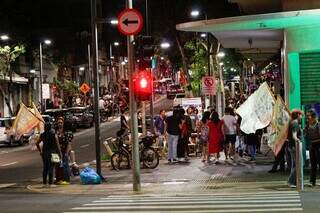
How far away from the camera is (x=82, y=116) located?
5038cm

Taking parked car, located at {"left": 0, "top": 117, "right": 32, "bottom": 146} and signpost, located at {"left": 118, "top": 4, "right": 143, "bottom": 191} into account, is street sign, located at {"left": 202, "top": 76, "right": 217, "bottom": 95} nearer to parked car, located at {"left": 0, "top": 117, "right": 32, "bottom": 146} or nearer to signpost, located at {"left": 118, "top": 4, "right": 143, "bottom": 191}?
parked car, located at {"left": 0, "top": 117, "right": 32, "bottom": 146}

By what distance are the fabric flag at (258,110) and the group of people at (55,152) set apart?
5.18 meters

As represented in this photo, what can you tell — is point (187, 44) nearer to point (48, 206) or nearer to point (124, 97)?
point (124, 97)

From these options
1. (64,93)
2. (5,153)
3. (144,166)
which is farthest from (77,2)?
(144,166)

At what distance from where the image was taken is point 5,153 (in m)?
33.7

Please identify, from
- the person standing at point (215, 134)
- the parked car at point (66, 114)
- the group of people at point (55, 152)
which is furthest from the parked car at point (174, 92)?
the group of people at point (55, 152)

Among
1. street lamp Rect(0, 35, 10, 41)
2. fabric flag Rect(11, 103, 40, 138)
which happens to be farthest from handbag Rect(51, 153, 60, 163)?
street lamp Rect(0, 35, 10, 41)

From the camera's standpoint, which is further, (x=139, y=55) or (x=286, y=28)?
(x=286, y=28)

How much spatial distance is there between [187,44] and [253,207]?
3464cm

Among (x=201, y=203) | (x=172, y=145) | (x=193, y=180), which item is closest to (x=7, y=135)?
(x=172, y=145)

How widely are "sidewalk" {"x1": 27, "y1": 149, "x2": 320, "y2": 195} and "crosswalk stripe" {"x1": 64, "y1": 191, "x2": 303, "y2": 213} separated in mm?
1034

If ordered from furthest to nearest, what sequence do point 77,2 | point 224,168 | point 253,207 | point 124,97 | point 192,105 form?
point 77,2, point 124,97, point 192,105, point 224,168, point 253,207

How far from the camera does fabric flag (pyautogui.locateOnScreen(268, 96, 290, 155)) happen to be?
16.3 metres

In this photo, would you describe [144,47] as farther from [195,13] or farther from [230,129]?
[195,13]
